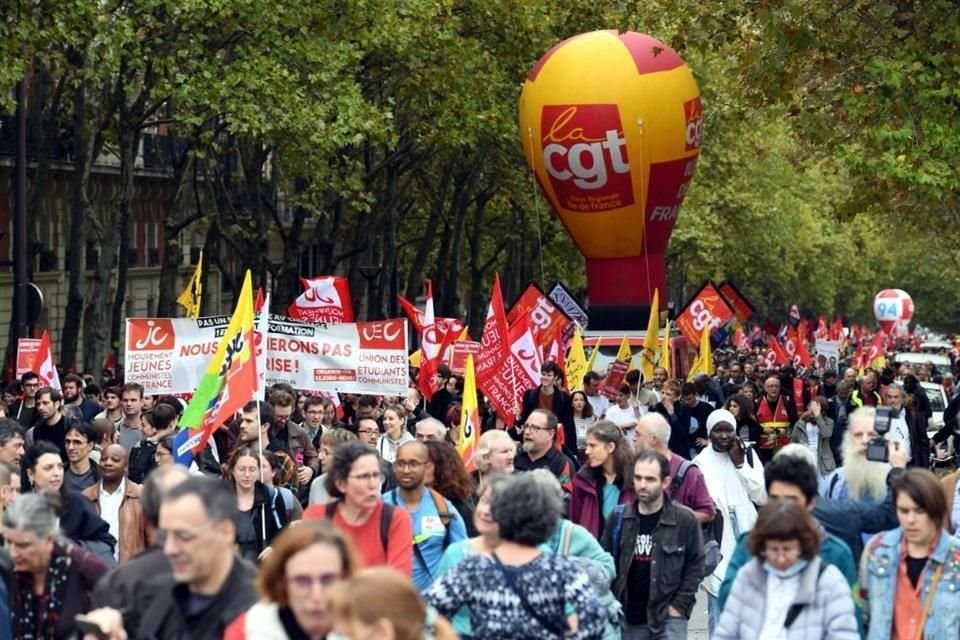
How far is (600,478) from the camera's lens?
36.3 feet

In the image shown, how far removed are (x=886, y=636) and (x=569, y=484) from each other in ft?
13.3

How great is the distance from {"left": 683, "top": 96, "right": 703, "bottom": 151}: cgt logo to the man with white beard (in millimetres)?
26784

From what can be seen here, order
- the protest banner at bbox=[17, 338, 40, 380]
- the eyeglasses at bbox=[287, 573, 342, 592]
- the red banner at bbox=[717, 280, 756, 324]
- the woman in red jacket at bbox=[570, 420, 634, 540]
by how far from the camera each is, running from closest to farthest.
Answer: the eyeglasses at bbox=[287, 573, 342, 592] < the woman in red jacket at bbox=[570, 420, 634, 540] < the protest banner at bbox=[17, 338, 40, 380] < the red banner at bbox=[717, 280, 756, 324]

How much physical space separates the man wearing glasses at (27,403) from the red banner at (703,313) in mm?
14551

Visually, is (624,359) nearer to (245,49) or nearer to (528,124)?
(245,49)

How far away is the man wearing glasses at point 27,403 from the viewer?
1862 centimetres

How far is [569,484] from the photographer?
1202cm

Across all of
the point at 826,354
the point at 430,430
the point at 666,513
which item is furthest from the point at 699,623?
the point at 826,354

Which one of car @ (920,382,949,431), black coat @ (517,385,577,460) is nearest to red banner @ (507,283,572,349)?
car @ (920,382,949,431)

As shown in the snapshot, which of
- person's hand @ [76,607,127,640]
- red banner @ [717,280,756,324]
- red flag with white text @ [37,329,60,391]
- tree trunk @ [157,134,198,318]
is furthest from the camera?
red banner @ [717,280,756,324]

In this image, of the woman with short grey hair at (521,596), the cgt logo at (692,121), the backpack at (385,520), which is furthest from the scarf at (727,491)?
the cgt logo at (692,121)

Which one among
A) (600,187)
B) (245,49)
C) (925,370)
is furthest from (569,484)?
(925,370)

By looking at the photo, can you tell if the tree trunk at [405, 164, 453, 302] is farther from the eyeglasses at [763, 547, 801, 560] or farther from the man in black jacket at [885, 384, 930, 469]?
the eyeglasses at [763, 547, 801, 560]

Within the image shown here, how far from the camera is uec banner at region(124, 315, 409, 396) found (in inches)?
707
